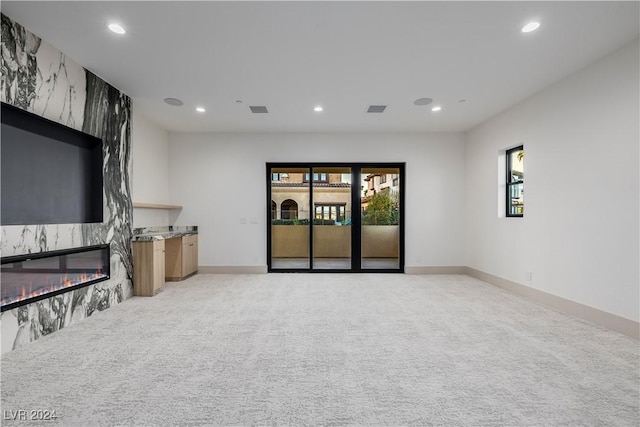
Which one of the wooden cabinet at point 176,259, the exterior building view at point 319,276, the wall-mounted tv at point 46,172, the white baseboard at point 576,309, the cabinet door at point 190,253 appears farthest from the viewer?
the cabinet door at point 190,253

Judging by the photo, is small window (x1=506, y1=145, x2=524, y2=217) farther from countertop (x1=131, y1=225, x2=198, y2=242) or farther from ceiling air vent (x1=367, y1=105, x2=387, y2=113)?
countertop (x1=131, y1=225, x2=198, y2=242)

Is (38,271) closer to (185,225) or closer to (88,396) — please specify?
(88,396)

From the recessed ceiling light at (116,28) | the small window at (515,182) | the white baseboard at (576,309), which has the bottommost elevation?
the white baseboard at (576,309)

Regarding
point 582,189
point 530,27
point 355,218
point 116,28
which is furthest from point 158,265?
point 582,189

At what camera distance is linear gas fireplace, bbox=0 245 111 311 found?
8.96ft

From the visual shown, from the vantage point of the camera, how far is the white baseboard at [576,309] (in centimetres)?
312

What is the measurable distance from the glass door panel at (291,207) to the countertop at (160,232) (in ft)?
5.66

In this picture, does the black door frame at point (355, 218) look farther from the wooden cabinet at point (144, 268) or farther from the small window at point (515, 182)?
the wooden cabinet at point (144, 268)

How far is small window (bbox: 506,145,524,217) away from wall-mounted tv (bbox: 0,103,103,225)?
245 inches

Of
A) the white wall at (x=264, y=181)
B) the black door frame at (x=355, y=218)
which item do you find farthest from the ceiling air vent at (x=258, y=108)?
the black door frame at (x=355, y=218)

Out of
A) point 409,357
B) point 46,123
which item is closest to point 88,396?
point 409,357

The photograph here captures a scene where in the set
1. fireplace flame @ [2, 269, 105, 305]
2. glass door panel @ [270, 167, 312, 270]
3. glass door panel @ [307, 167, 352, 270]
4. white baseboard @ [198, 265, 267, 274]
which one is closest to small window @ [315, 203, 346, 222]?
glass door panel @ [307, 167, 352, 270]

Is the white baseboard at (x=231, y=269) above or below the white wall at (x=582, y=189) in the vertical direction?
below

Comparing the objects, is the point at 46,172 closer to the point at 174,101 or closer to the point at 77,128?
the point at 77,128
